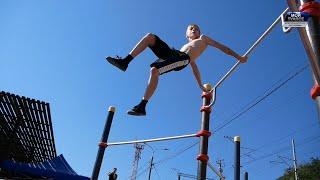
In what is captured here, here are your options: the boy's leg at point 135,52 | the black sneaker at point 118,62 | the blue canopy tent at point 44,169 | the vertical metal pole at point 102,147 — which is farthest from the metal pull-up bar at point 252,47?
the blue canopy tent at point 44,169

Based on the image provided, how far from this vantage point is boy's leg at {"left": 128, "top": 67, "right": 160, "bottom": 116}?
12.1 ft

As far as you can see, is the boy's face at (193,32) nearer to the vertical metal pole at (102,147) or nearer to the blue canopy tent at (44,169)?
the vertical metal pole at (102,147)

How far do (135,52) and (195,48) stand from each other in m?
0.83

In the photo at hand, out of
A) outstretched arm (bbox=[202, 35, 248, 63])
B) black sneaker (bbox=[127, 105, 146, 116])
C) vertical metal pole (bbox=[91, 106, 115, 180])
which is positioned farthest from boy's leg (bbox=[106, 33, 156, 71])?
vertical metal pole (bbox=[91, 106, 115, 180])

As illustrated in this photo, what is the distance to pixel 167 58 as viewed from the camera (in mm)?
3785

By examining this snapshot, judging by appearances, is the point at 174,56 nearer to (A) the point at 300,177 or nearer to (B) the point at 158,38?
(B) the point at 158,38

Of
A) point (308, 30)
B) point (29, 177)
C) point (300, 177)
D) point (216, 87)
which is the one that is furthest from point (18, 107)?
point (300, 177)

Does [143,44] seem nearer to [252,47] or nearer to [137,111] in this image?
[137,111]

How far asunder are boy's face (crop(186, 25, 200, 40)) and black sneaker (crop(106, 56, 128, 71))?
1.32 m

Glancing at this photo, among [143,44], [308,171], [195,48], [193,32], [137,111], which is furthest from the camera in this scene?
[308,171]

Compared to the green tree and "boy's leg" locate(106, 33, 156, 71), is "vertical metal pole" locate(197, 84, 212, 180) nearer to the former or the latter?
"boy's leg" locate(106, 33, 156, 71)

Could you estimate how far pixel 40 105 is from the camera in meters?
11.9

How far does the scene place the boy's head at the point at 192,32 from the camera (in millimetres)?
4527

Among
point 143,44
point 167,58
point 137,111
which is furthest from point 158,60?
point 137,111
